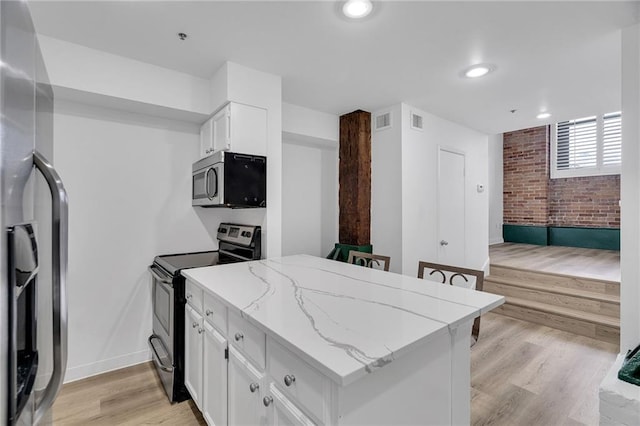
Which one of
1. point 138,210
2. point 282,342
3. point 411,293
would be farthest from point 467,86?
point 138,210

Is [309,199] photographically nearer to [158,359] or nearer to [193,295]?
[193,295]

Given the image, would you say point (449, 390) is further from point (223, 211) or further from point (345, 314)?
point (223, 211)

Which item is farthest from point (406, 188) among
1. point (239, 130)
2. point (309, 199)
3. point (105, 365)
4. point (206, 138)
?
point (105, 365)

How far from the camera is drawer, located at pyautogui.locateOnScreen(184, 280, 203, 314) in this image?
185 centimetres

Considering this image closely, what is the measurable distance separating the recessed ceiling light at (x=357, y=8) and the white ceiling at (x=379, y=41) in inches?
2.4

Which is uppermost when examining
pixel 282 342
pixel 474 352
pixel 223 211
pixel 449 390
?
pixel 223 211

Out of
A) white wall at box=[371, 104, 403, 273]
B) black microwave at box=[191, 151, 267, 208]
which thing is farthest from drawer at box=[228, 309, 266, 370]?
white wall at box=[371, 104, 403, 273]

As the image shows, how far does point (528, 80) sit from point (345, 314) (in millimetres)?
2833

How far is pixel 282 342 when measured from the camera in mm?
1055

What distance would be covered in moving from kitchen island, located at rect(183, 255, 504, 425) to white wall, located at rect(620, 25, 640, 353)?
4.26 ft

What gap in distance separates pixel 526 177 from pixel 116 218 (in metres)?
7.34

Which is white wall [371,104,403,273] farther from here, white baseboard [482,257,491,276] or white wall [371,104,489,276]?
white baseboard [482,257,491,276]

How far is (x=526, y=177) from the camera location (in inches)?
257

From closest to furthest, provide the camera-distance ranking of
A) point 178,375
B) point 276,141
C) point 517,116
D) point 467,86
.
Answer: point 178,375 → point 276,141 → point 467,86 → point 517,116
